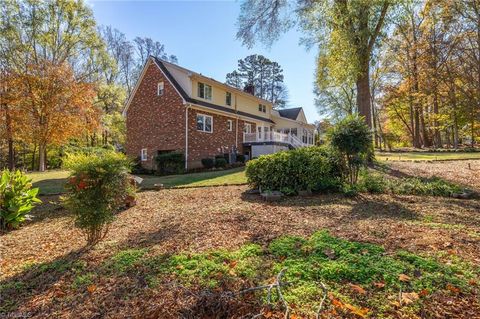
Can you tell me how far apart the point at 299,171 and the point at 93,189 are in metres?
5.06

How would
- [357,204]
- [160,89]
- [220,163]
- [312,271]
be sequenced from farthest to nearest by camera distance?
[160,89] → [220,163] → [357,204] → [312,271]

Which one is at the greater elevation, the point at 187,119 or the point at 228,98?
the point at 228,98

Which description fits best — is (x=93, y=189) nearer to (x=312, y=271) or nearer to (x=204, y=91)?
(x=312, y=271)

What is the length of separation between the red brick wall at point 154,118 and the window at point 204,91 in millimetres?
1777

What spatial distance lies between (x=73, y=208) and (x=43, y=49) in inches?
952

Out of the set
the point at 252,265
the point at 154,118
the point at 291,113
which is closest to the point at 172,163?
the point at 154,118

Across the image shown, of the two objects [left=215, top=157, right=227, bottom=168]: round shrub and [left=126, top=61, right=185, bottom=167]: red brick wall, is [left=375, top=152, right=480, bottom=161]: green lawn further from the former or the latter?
[left=126, top=61, right=185, bottom=167]: red brick wall

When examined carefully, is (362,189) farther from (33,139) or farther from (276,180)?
(33,139)

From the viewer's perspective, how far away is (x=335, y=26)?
11602mm

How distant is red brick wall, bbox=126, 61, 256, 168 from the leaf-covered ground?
40.2 ft

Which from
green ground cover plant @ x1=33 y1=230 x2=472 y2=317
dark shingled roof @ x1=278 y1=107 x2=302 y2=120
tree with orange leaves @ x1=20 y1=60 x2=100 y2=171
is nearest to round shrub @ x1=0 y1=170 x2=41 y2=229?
green ground cover plant @ x1=33 y1=230 x2=472 y2=317

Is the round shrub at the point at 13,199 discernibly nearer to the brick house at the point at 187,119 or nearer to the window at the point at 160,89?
the brick house at the point at 187,119

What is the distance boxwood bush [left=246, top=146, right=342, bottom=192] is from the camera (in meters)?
7.32

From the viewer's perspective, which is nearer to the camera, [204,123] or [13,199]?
[13,199]
